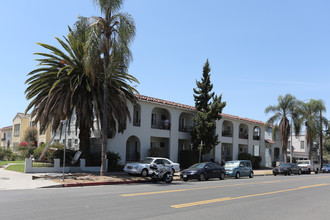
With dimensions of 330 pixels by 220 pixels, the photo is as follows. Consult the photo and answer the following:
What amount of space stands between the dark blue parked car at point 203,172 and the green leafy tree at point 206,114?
339 inches

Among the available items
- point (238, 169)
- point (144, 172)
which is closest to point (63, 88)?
point (144, 172)

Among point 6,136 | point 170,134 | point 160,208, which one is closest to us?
point 160,208

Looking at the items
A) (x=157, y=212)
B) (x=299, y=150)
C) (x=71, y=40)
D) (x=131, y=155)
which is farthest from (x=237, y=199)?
(x=299, y=150)

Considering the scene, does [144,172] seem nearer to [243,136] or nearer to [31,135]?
[243,136]

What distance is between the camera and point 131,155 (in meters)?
32.3

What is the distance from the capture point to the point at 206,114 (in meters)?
33.0

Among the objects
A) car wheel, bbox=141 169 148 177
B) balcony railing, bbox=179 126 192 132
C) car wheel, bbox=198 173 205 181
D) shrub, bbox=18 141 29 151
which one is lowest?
car wheel, bbox=198 173 205 181

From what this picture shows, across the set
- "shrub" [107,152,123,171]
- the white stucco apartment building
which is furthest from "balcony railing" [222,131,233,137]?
"shrub" [107,152,123,171]

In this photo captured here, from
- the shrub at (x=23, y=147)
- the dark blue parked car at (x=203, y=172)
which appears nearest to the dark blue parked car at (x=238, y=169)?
the dark blue parked car at (x=203, y=172)

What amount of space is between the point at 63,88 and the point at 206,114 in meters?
15.5

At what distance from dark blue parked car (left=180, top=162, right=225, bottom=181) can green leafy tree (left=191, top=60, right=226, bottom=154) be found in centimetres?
860

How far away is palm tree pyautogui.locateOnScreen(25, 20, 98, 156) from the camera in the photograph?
22969 mm

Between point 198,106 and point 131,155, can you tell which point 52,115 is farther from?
point 198,106

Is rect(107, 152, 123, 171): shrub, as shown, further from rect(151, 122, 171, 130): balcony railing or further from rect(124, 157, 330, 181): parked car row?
rect(151, 122, 171, 130): balcony railing
